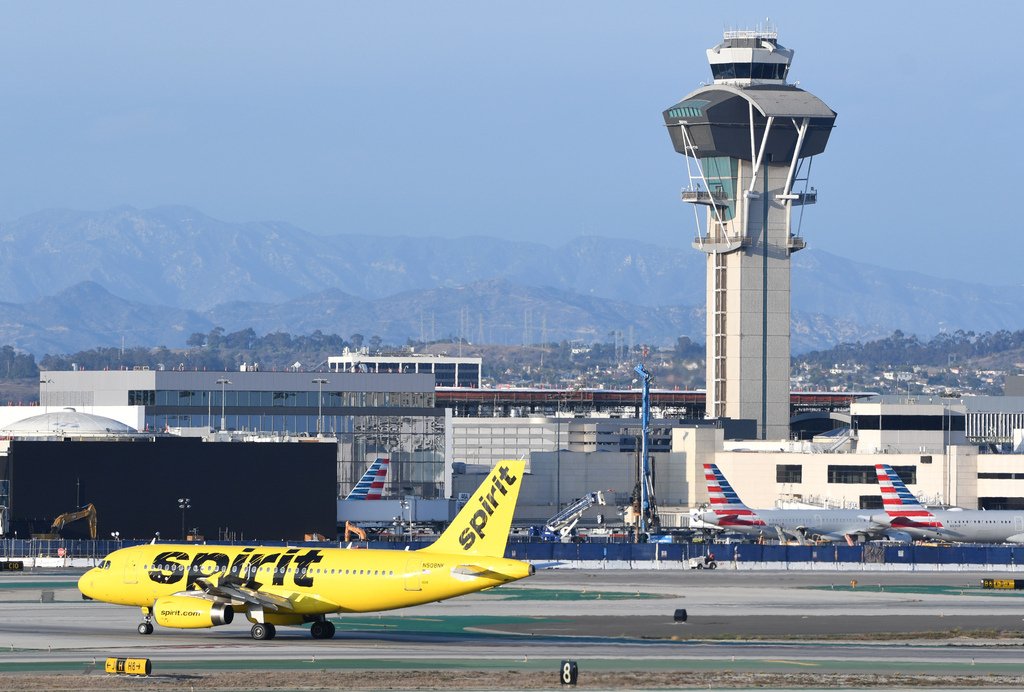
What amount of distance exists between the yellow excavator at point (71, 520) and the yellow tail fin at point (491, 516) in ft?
264

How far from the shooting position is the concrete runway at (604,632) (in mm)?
62406

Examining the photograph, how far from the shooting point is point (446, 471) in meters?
191

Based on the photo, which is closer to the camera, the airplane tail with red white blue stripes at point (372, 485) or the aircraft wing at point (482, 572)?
the aircraft wing at point (482, 572)

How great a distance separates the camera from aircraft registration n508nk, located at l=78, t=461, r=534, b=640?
65500 mm

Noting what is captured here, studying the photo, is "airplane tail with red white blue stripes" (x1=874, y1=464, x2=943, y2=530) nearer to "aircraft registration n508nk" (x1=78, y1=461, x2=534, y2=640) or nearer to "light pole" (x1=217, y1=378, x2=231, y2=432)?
"light pole" (x1=217, y1=378, x2=231, y2=432)

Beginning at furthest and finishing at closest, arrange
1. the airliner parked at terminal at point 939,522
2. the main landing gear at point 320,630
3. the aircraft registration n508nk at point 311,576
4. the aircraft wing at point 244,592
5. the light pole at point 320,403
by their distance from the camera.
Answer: the light pole at point 320,403
the airliner parked at terminal at point 939,522
the main landing gear at point 320,630
the aircraft wing at point 244,592
the aircraft registration n508nk at point 311,576

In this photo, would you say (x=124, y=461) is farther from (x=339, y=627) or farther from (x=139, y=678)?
(x=139, y=678)

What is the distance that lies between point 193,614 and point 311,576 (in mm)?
4401

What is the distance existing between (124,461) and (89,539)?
7.06 meters


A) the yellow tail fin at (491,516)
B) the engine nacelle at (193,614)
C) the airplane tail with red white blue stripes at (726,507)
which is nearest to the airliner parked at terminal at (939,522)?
the airplane tail with red white blue stripes at (726,507)

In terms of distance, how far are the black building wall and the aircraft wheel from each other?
256 ft

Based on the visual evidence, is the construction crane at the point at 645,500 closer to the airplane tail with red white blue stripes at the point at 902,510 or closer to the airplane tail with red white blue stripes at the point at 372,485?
the airplane tail with red white blue stripes at the point at 902,510

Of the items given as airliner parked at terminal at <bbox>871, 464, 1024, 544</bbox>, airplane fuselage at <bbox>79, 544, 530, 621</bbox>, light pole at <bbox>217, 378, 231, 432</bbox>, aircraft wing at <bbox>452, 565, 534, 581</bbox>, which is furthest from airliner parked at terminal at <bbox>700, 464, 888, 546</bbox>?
aircraft wing at <bbox>452, 565, 534, 581</bbox>

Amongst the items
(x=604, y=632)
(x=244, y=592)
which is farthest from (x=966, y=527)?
(x=244, y=592)
